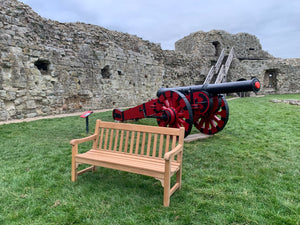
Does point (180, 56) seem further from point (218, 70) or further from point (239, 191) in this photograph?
point (239, 191)

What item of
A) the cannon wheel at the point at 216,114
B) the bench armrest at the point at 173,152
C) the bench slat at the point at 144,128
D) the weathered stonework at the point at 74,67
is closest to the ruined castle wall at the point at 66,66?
the weathered stonework at the point at 74,67

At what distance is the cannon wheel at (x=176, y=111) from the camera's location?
458 centimetres

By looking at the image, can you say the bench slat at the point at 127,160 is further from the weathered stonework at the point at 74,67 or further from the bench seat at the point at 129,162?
the weathered stonework at the point at 74,67

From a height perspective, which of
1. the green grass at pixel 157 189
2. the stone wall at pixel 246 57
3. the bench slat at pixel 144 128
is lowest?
the green grass at pixel 157 189

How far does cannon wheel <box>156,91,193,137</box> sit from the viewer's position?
458cm

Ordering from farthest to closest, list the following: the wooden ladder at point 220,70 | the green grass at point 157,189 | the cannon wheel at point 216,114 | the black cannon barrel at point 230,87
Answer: the wooden ladder at point 220,70
the cannon wheel at point 216,114
the black cannon barrel at point 230,87
the green grass at point 157,189

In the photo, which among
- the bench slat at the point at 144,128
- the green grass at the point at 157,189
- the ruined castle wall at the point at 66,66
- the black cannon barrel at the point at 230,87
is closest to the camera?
the green grass at the point at 157,189

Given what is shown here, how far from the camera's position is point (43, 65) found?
890 centimetres

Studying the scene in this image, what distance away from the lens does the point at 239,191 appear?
2.60 meters

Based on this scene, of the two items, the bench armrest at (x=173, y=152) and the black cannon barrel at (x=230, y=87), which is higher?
the black cannon barrel at (x=230, y=87)

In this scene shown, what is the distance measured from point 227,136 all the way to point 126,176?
3.30 meters

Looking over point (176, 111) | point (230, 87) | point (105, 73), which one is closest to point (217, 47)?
point (105, 73)

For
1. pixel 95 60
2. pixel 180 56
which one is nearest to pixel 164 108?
pixel 95 60

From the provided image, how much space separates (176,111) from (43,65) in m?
6.56
